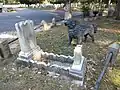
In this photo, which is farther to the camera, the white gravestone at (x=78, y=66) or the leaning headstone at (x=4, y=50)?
the leaning headstone at (x=4, y=50)

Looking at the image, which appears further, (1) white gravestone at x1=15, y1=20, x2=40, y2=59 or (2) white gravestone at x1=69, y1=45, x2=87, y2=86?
(1) white gravestone at x1=15, y1=20, x2=40, y2=59

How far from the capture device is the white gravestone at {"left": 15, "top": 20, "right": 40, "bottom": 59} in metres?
5.85

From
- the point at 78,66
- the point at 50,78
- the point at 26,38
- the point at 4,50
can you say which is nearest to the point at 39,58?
the point at 26,38

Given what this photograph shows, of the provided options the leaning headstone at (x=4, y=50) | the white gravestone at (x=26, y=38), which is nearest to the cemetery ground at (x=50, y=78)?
the leaning headstone at (x=4, y=50)

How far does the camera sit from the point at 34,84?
4934 millimetres

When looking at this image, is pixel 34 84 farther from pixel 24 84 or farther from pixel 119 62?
pixel 119 62

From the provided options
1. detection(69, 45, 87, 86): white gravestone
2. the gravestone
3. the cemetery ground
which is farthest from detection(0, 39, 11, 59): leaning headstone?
detection(69, 45, 87, 86): white gravestone

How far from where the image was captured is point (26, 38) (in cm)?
600

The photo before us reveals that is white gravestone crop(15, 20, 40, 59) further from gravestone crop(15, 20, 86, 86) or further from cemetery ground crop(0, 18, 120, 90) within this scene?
cemetery ground crop(0, 18, 120, 90)

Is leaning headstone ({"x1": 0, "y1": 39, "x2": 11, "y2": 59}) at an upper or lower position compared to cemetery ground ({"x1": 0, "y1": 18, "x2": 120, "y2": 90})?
upper

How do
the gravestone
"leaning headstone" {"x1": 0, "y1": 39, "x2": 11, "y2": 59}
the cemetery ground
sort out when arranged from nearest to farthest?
1. the cemetery ground
2. the gravestone
3. "leaning headstone" {"x1": 0, "y1": 39, "x2": 11, "y2": 59}

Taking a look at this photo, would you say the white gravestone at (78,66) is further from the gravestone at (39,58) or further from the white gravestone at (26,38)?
the white gravestone at (26,38)

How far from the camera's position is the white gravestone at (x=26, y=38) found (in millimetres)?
5852

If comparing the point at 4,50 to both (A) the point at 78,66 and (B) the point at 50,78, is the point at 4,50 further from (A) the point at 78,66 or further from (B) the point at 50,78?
(A) the point at 78,66
